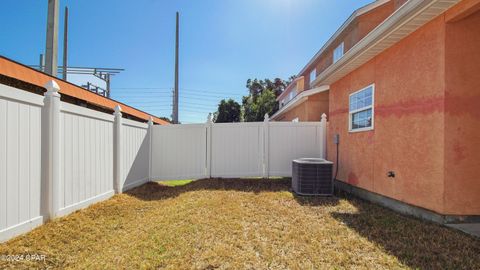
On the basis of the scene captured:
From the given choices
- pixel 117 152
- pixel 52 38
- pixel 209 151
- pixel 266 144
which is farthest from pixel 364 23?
pixel 52 38

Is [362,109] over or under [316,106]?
under

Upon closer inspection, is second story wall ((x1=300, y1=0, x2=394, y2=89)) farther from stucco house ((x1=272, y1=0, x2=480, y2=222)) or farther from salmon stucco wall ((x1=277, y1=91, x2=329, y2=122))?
stucco house ((x1=272, y1=0, x2=480, y2=222))

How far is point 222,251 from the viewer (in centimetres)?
310

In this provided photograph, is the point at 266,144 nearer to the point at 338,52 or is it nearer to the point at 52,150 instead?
the point at 52,150

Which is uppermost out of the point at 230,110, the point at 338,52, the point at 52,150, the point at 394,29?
the point at 338,52

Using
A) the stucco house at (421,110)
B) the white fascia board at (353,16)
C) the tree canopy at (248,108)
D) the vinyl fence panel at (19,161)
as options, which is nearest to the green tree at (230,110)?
the tree canopy at (248,108)

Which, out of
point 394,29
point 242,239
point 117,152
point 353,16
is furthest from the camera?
point 353,16

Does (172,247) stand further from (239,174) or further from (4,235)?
(239,174)

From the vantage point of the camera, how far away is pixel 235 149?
331 inches

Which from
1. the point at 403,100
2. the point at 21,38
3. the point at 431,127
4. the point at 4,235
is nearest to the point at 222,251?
the point at 4,235

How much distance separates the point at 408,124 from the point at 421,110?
14.6 inches

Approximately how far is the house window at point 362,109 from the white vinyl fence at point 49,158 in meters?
5.83

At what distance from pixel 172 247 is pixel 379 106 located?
16.3ft

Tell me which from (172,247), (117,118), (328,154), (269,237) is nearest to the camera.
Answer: (172,247)
